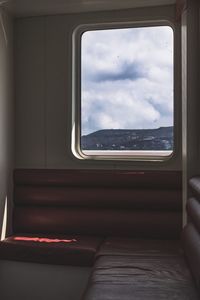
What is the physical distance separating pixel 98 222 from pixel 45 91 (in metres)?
1.45

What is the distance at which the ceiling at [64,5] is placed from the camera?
11.0ft

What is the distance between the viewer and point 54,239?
3.29 m

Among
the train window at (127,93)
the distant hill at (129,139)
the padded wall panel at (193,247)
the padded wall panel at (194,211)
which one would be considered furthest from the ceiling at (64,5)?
the padded wall panel at (193,247)

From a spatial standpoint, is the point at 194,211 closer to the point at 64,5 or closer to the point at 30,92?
the point at 30,92

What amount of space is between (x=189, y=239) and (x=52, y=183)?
1.57 m

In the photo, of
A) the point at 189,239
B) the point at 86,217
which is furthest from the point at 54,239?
the point at 189,239

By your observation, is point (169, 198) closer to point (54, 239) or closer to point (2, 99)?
point (54, 239)

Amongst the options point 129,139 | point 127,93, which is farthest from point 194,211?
point 127,93

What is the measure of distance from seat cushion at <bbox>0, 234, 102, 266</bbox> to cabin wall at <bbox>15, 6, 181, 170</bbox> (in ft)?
2.62

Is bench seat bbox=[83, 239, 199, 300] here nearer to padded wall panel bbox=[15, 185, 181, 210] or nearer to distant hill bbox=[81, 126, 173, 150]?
padded wall panel bbox=[15, 185, 181, 210]

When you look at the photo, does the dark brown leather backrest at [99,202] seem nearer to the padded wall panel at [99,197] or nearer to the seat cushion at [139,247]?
the padded wall panel at [99,197]

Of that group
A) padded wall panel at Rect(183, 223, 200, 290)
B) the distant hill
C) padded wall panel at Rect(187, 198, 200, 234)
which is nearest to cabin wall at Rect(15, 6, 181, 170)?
the distant hill

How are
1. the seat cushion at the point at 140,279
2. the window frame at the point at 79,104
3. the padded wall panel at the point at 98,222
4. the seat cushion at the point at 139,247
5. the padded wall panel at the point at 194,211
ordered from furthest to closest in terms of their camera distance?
1. the window frame at the point at 79,104
2. the padded wall panel at the point at 98,222
3. the seat cushion at the point at 139,247
4. the padded wall panel at the point at 194,211
5. the seat cushion at the point at 140,279

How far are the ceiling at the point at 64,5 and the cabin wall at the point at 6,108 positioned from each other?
0.56 ft
